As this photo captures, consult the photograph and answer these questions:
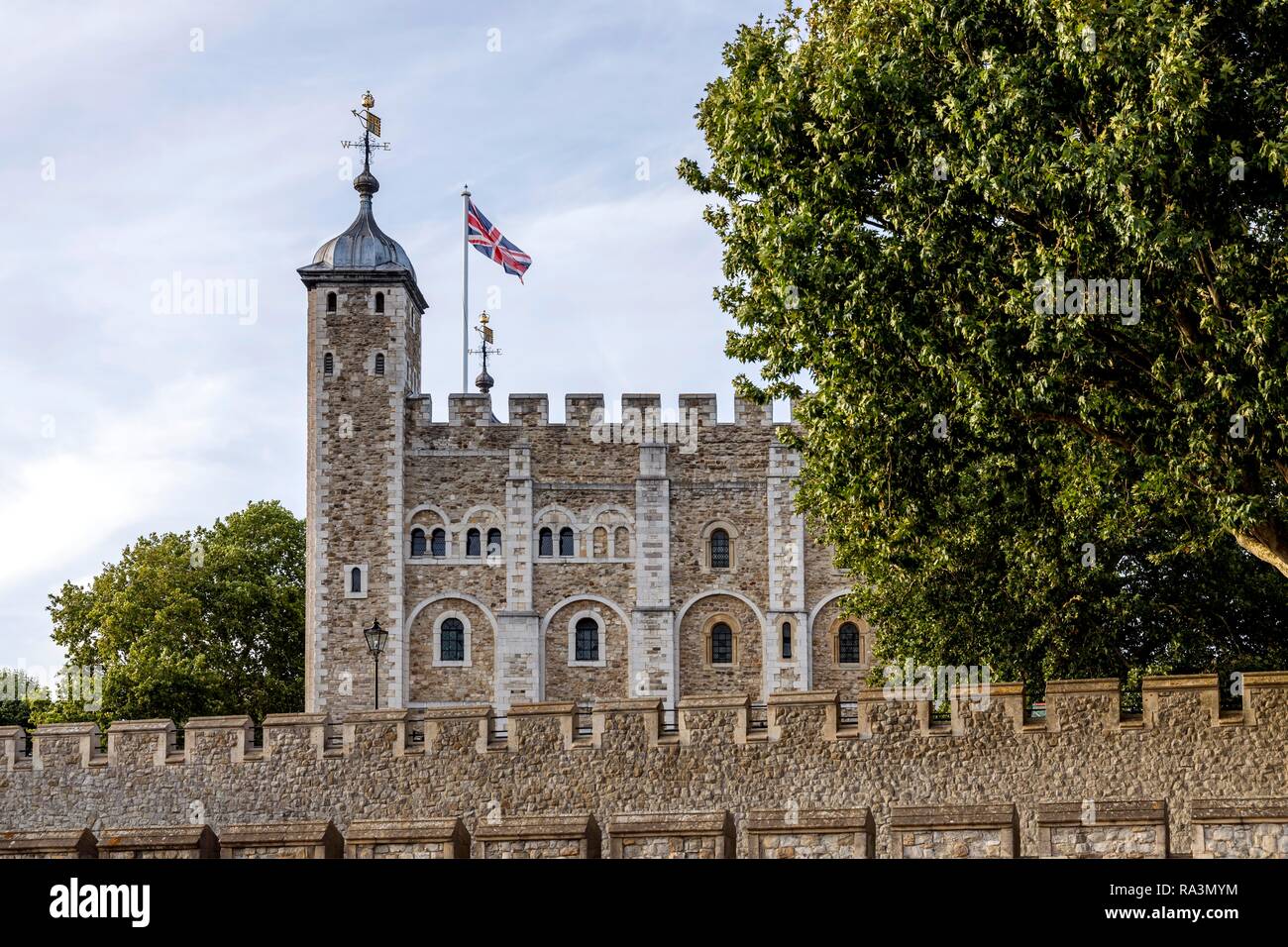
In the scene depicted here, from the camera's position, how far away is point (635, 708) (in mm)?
18781

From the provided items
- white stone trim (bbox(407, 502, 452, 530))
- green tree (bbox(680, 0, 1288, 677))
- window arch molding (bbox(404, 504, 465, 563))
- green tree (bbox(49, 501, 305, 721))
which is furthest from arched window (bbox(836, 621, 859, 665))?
green tree (bbox(680, 0, 1288, 677))

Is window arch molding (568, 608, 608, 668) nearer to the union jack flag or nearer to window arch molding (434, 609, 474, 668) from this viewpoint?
window arch molding (434, 609, 474, 668)

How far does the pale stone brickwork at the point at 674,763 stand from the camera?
667 inches

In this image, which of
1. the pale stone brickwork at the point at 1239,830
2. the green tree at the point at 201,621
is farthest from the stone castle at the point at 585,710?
the green tree at the point at 201,621

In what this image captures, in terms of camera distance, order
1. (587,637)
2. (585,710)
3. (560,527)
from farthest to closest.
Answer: (560,527)
(587,637)
(585,710)

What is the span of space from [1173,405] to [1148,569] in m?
11.2

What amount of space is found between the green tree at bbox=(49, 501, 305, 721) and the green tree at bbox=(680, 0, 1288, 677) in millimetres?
34051

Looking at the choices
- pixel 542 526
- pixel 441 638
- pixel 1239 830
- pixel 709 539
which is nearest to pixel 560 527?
pixel 542 526

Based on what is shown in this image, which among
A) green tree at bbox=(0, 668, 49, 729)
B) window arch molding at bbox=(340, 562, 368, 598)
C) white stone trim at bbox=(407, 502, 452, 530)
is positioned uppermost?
white stone trim at bbox=(407, 502, 452, 530)

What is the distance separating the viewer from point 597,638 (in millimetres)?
45250

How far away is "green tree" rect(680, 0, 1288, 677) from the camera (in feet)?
47.6

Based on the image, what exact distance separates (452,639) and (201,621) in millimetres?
11333

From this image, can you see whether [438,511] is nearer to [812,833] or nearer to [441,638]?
[441,638]
